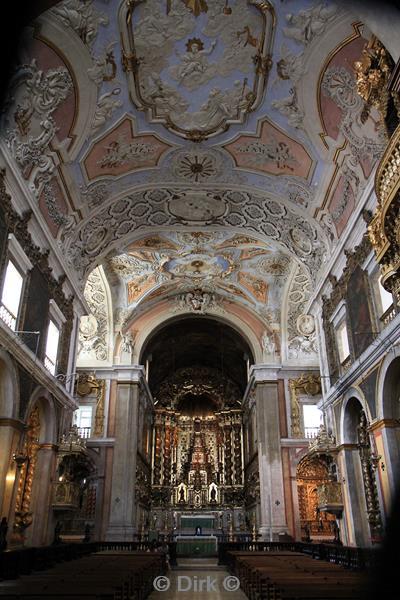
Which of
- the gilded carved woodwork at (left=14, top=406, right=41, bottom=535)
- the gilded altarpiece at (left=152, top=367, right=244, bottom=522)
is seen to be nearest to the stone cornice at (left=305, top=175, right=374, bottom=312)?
the gilded carved woodwork at (left=14, top=406, right=41, bottom=535)

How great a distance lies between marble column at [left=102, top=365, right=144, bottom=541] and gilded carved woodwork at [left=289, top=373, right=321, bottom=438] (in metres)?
6.91

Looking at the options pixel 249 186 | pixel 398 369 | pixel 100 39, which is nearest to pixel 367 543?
pixel 398 369

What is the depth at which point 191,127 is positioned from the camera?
14.7 meters

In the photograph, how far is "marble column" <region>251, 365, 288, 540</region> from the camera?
21203mm

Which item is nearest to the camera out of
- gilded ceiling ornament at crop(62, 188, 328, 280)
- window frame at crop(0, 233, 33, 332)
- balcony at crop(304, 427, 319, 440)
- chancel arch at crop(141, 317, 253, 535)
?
window frame at crop(0, 233, 33, 332)

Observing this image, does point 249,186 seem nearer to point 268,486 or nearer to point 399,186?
point 399,186

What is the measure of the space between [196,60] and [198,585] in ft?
41.4

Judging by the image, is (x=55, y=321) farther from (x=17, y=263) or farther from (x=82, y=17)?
(x=82, y=17)

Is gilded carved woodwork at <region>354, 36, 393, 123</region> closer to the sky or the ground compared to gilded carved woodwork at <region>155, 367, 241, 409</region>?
closer to the ground

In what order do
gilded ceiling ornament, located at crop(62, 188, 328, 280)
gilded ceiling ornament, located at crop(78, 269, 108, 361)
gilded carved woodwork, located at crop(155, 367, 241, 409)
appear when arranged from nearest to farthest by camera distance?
gilded ceiling ornament, located at crop(62, 188, 328, 280), gilded ceiling ornament, located at crop(78, 269, 108, 361), gilded carved woodwork, located at crop(155, 367, 241, 409)

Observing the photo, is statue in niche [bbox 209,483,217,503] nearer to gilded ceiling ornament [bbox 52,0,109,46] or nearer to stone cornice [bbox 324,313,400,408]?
stone cornice [bbox 324,313,400,408]

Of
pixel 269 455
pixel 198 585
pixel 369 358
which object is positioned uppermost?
pixel 369 358

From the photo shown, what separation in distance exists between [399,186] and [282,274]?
1565 centimetres

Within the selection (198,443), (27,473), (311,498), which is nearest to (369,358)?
(27,473)
